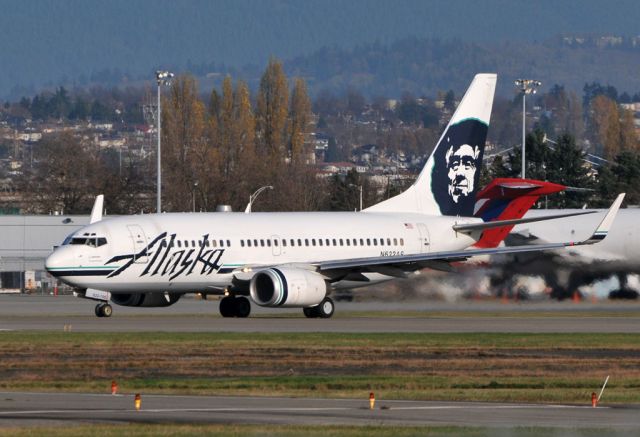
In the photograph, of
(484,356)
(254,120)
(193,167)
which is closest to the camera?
(484,356)

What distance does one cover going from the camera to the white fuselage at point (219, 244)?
52.1 m

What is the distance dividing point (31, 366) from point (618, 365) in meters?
12.5

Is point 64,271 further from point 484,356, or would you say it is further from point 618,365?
point 618,365

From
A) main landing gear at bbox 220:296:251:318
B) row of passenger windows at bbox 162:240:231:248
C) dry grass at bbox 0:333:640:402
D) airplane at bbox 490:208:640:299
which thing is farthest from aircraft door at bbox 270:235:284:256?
dry grass at bbox 0:333:640:402

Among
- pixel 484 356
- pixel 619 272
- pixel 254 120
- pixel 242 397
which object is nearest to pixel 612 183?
pixel 254 120

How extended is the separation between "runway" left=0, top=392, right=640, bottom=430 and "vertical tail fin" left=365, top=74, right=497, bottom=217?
108 ft

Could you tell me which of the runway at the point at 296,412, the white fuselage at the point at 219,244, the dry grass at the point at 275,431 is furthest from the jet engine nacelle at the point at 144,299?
the dry grass at the point at 275,431

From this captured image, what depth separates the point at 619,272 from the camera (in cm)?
5853

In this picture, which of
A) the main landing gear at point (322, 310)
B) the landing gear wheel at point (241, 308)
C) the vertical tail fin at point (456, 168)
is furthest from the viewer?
the vertical tail fin at point (456, 168)

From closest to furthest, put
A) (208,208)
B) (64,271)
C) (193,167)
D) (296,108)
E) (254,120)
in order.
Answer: (64,271) < (208,208) < (193,167) < (254,120) < (296,108)

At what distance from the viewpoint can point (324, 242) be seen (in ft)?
185

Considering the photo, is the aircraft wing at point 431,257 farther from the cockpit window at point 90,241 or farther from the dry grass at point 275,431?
the dry grass at point 275,431

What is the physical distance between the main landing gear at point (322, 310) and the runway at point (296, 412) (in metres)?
26.4

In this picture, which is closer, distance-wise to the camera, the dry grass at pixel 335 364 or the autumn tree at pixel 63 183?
the dry grass at pixel 335 364
